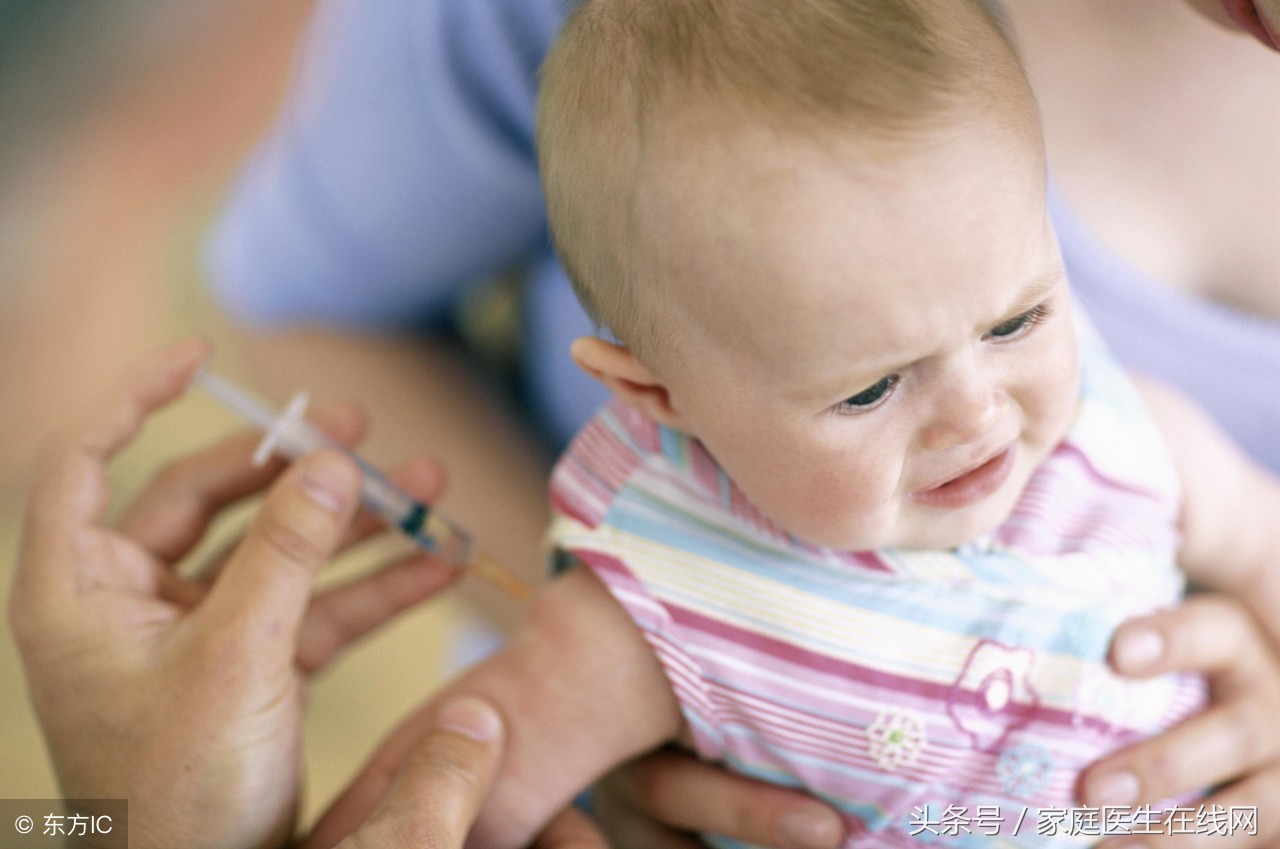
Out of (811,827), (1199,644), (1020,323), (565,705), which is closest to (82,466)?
(565,705)

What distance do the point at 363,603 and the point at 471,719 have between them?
32cm

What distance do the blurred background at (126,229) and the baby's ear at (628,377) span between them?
2.31 ft

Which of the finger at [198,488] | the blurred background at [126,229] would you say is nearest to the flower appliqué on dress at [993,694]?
the finger at [198,488]

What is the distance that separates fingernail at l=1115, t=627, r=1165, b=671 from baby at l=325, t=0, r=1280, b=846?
0.7 inches

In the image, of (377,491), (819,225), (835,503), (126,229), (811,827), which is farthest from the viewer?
(126,229)

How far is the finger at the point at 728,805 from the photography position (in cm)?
84

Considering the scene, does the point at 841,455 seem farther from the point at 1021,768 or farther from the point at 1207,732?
the point at 1207,732

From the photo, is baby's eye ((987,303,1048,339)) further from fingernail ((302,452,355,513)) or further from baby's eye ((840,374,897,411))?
fingernail ((302,452,355,513))

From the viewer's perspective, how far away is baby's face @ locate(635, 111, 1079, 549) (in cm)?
62

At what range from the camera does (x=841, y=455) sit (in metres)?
0.70

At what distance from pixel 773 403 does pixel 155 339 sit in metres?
1.24

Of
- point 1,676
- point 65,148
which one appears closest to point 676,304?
point 1,676

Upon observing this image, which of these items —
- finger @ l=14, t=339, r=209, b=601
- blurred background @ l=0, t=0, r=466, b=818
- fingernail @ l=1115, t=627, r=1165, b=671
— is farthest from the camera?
blurred background @ l=0, t=0, r=466, b=818

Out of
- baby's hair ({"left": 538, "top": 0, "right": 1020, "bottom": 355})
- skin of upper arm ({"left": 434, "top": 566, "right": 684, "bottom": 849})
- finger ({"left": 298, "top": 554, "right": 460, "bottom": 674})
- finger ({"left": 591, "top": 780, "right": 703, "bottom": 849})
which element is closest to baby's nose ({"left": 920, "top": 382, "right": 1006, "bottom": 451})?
baby's hair ({"left": 538, "top": 0, "right": 1020, "bottom": 355})
